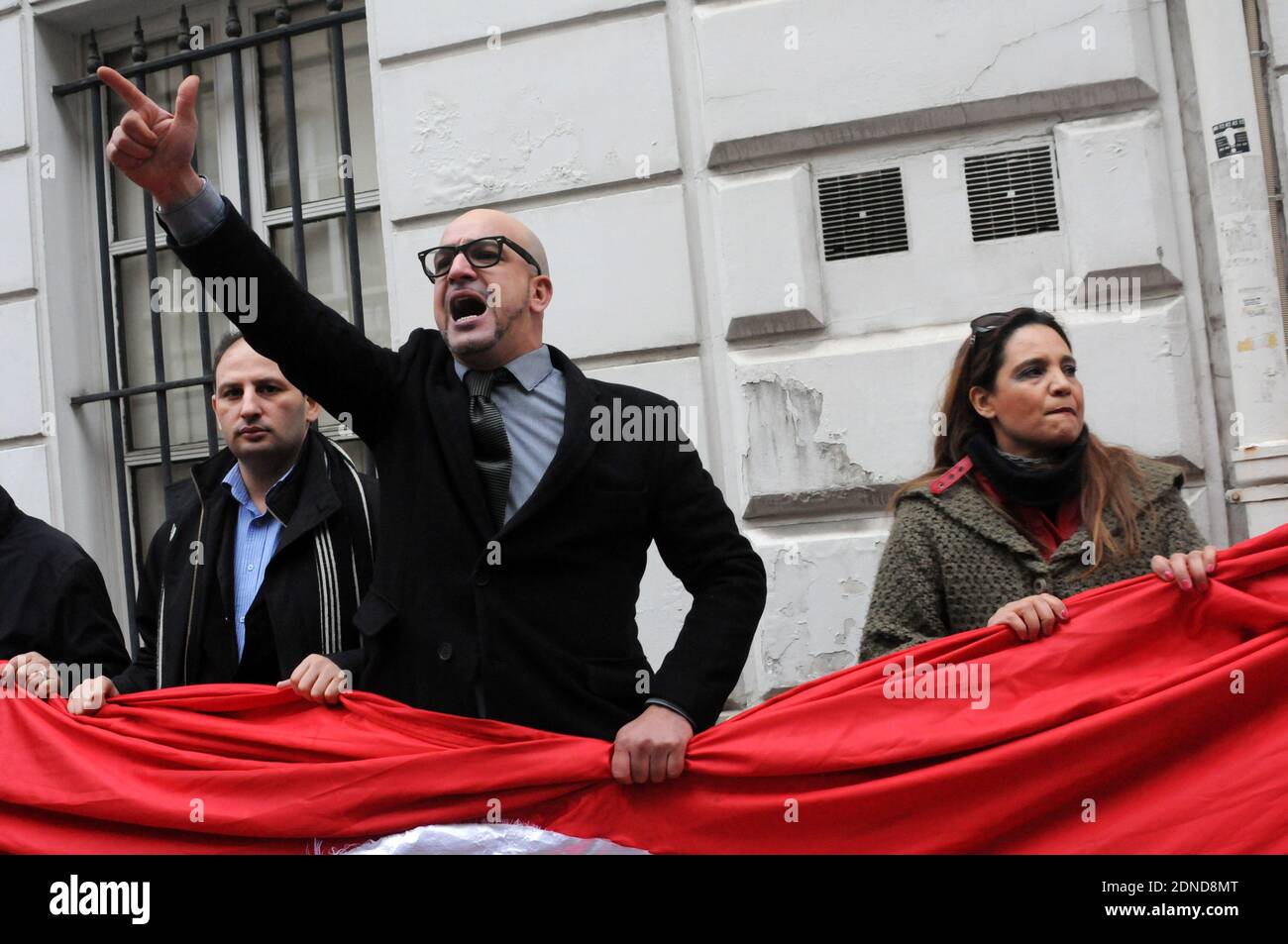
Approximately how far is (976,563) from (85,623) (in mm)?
2509

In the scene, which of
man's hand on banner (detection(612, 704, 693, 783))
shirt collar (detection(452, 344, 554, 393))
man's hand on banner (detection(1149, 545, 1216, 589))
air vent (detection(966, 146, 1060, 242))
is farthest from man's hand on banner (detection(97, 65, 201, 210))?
air vent (detection(966, 146, 1060, 242))

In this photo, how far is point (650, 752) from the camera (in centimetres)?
256

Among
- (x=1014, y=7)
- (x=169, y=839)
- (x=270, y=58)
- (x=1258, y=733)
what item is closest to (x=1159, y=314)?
(x=1014, y=7)

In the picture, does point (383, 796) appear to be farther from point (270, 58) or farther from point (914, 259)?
point (270, 58)

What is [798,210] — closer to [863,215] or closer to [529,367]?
[863,215]

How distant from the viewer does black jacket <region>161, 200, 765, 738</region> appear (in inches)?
109

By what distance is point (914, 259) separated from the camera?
480cm

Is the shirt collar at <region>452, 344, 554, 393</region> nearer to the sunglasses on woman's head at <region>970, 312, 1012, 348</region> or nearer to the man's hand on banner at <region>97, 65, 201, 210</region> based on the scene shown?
the man's hand on banner at <region>97, 65, 201, 210</region>

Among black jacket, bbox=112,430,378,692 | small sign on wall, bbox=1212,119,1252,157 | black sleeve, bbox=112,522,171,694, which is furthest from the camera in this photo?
small sign on wall, bbox=1212,119,1252,157

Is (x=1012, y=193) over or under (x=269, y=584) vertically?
over

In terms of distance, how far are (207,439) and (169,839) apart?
137 inches

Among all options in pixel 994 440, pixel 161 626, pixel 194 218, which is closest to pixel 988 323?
pixel 994 440

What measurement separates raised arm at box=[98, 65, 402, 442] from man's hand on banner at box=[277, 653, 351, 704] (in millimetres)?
554
